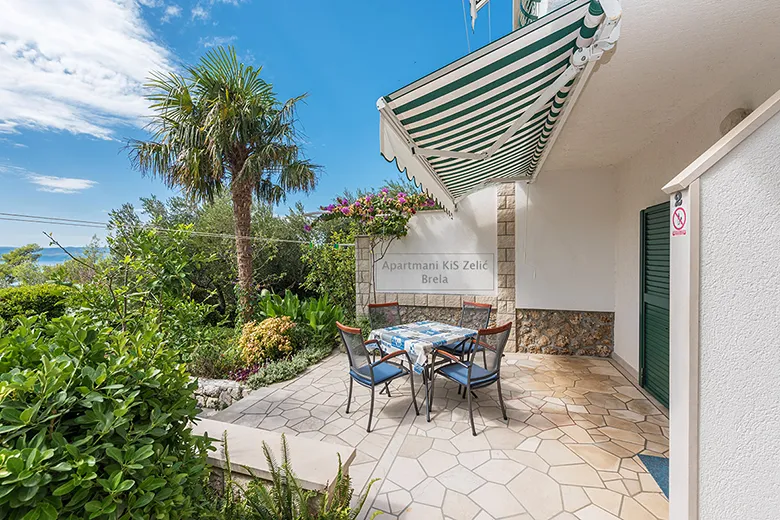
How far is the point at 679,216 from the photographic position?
80.9 inches

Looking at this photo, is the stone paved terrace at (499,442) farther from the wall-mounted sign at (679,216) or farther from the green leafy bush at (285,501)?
the wall-mounted sign at (679,216)

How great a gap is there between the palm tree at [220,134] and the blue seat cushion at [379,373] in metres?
6.55

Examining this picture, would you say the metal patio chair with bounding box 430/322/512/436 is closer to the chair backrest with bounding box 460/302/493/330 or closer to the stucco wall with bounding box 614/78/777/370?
the chair backrest with bounding box 460/302/493/330

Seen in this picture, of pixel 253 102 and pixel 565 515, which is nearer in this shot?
pixel 565 515

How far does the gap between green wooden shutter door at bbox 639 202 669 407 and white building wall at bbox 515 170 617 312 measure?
5.66 ft

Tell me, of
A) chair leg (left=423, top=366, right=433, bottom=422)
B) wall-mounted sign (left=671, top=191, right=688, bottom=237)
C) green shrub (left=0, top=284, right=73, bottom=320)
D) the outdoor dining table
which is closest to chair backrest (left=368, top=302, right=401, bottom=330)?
the outdoor dining table

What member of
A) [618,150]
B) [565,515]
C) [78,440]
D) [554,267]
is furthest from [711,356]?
[554,267]

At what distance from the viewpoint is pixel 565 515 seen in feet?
9.86

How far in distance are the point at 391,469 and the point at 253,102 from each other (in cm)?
911

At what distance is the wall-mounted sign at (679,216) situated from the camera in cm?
199

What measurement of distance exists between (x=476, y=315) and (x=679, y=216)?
17.5ft

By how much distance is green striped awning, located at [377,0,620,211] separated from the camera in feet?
8.73

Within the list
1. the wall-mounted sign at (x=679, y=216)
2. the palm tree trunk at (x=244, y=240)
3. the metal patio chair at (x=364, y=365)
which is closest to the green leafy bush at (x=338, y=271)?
the palm tree trunk at (x=244, y=240)

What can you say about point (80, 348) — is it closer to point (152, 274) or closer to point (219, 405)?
point (152, 274)
